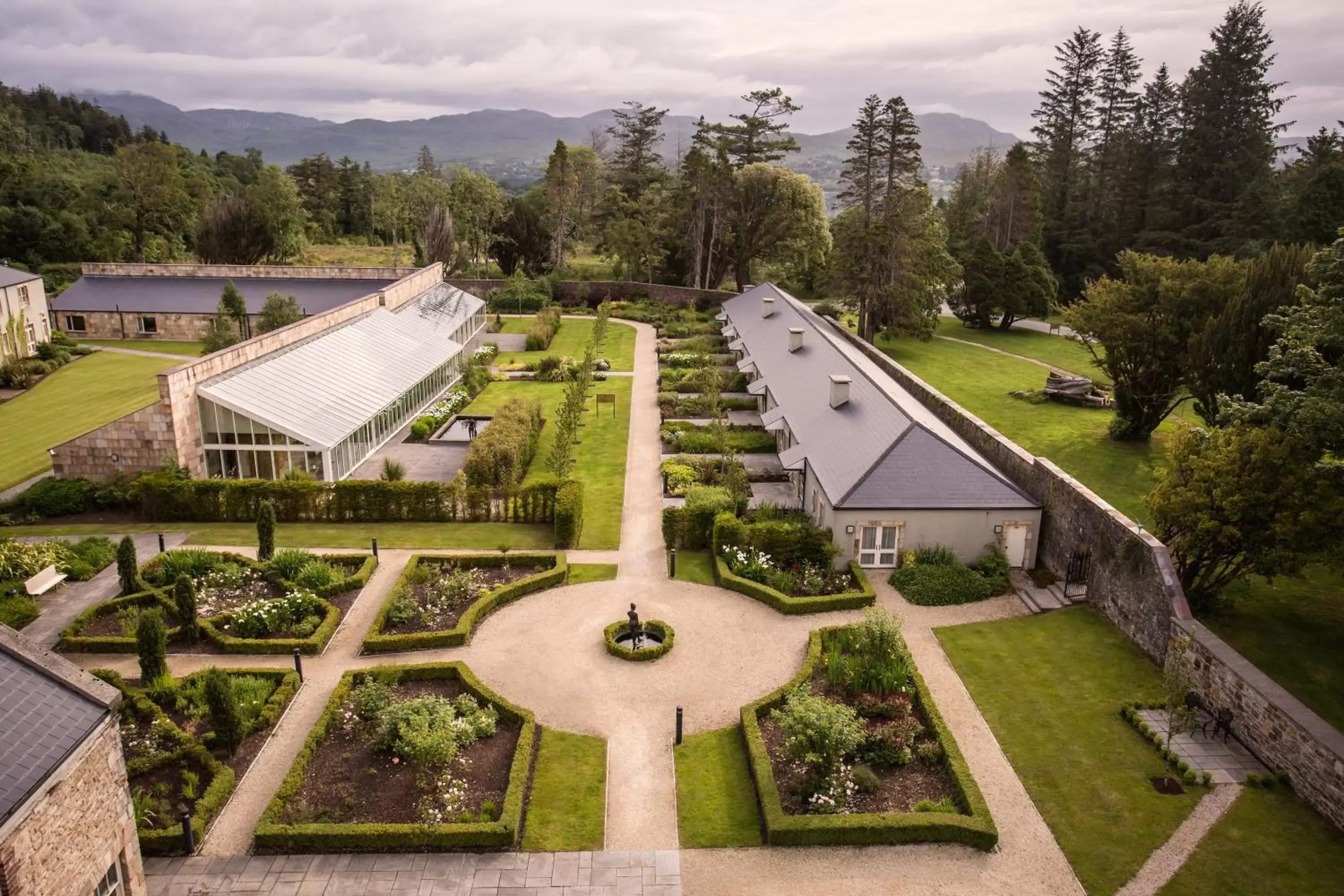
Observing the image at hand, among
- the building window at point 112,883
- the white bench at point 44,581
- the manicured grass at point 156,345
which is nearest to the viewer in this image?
the building window at point 112,883

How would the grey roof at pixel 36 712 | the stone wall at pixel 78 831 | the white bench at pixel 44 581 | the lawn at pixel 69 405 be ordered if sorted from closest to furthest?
the stone wall at pixel 78 831, the grey roof at pixel 36 712, the white bench at pixel 44 581, the lawn at pixel 69 405

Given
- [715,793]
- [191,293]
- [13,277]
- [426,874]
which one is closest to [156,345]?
[191,293]

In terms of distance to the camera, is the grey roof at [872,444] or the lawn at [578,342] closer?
the grey roof at [872,444]

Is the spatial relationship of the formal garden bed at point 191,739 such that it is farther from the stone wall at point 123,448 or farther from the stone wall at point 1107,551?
the stone wall at point 1107,551

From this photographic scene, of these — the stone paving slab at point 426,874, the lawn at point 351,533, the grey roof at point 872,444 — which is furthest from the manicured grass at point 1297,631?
the lawn at point 351,533

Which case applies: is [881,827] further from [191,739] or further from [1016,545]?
[191,739]

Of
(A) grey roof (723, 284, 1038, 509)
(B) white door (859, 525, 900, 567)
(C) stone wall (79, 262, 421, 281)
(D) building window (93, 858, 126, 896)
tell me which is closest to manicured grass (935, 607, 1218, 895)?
(B) white door (859, 525, 900, 567)

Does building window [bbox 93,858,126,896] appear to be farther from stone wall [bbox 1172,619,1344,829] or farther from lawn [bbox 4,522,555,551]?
stone wall [bbox 1172,619,1344,829]
